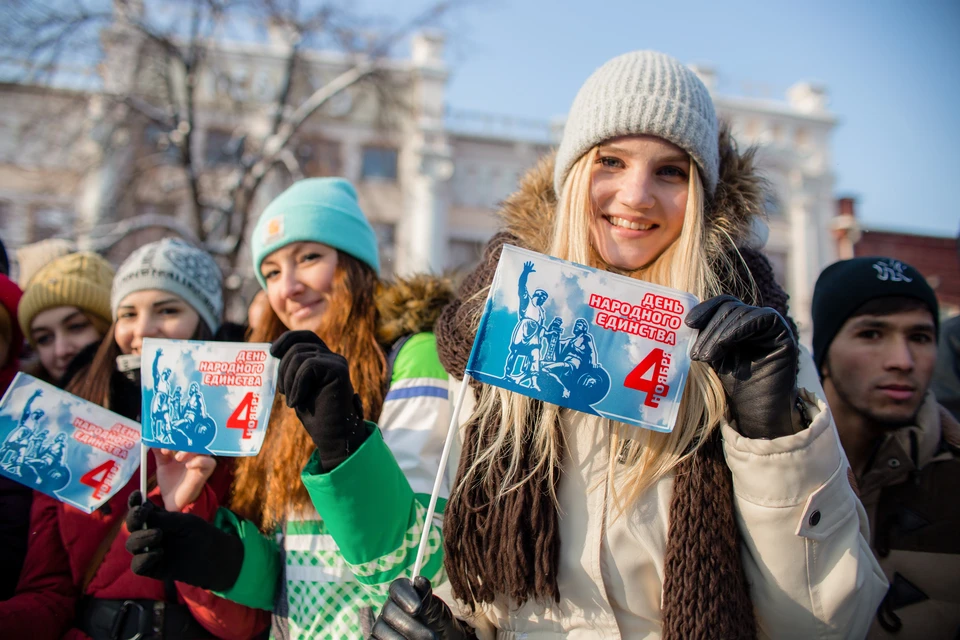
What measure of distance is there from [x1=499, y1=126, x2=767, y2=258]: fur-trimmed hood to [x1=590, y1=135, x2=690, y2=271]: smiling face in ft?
0.37

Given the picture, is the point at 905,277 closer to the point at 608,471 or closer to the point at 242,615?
the point at 608,471

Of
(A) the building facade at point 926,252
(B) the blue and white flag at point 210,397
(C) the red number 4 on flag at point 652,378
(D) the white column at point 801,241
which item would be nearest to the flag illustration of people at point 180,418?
(B) the blue and white flag at point 210,397

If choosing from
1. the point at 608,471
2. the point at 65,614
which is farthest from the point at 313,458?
the point at 65,614

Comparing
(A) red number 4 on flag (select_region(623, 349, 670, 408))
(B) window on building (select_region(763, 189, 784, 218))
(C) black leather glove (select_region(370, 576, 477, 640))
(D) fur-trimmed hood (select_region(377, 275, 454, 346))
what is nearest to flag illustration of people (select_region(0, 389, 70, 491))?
(D) fur-trimmed hood (select_region(377, 275, 454, 346))

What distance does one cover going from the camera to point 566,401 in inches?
61.6

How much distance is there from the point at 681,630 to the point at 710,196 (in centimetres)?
111

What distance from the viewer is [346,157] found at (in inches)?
813

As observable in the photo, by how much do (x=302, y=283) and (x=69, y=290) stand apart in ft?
4.57

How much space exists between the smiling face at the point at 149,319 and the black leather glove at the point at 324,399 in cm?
113

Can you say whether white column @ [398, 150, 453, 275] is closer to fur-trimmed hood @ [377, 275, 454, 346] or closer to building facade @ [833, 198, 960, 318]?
building facade @ [833, 198, 960, 318]

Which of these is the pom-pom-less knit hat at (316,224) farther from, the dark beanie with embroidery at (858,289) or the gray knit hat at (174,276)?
the dark beanie with embroidery at (858,289)

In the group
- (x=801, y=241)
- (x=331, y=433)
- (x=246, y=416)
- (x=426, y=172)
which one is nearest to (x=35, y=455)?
(x=246, y=416)

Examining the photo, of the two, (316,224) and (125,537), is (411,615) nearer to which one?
(125,537)

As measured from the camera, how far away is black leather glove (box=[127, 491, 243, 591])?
1900mm
